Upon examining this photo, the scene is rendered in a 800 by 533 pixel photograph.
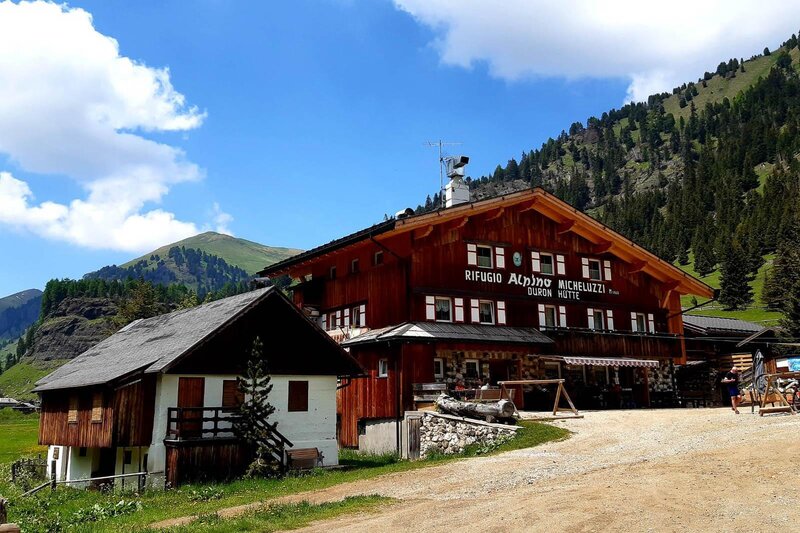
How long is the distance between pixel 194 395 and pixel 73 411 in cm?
707

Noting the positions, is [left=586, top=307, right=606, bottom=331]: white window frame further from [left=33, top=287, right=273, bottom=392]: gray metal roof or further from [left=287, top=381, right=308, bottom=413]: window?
[left=33, top=287, right=273, bottom=392]: gray metal roof

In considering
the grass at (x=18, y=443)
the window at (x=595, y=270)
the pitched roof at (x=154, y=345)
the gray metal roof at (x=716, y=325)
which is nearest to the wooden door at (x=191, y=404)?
the pitched roof at (x=154, y=345)

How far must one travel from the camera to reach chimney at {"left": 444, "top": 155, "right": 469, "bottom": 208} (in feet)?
125

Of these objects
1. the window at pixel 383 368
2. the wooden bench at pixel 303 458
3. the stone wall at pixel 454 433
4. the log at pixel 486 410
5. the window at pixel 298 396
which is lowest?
the wooden bench at pixel 303 458

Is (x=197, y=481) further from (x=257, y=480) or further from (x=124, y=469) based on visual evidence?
(x=124, y=469)

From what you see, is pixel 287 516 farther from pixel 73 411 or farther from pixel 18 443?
pixel 18 443

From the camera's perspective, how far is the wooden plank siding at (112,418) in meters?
23.4

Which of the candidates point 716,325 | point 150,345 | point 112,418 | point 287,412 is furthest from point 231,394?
point 716,325

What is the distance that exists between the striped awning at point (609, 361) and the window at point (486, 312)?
13.3 feet

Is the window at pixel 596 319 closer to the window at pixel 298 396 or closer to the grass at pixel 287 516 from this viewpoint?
the window at pixel 298 396

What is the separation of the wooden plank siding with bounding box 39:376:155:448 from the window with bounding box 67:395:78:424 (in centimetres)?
12

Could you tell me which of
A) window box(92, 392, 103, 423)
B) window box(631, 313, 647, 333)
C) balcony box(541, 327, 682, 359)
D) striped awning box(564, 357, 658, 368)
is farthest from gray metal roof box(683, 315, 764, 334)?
window box(92, 392, 103, 423)

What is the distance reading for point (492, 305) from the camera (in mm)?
35406

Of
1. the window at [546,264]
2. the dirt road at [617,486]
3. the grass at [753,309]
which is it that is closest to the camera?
the dirt road at [617,486]
